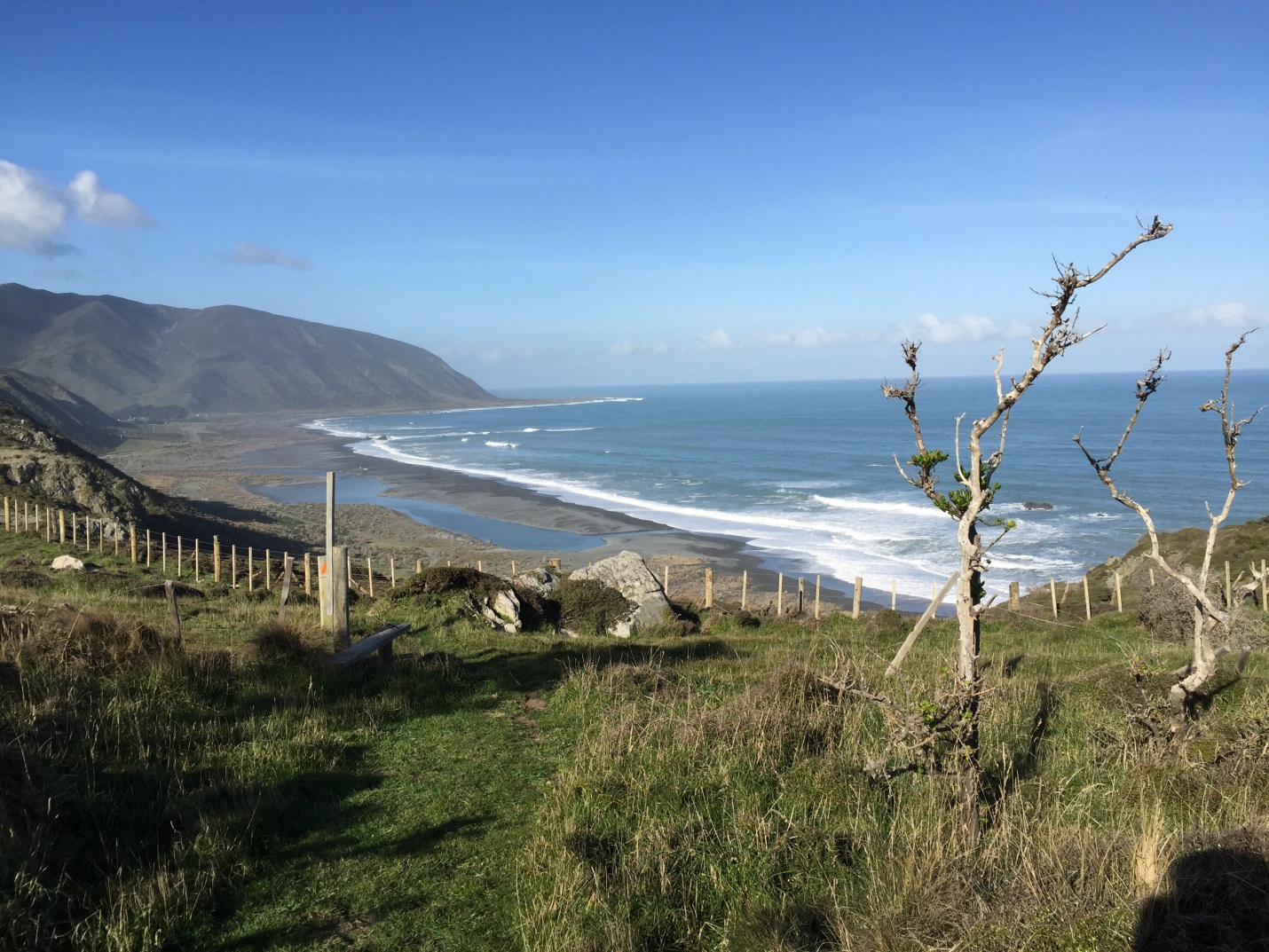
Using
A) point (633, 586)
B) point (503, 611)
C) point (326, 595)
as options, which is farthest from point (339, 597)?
point (633, 586)

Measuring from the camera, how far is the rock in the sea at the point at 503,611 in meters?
16.2

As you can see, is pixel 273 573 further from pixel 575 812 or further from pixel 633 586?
pixel 575 812

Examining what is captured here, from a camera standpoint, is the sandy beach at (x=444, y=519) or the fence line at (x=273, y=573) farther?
the sandy beach at (x=444, y=519)

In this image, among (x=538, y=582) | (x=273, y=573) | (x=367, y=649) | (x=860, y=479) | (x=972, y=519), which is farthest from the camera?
(x=860, y=479)

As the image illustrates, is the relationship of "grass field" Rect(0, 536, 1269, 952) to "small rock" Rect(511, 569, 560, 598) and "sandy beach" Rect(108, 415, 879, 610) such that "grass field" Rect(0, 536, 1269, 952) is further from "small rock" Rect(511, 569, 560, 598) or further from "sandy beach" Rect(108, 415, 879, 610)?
"sandy beach" Rect(108, 415, 879, 610)

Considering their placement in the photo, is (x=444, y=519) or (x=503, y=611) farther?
(x=444, y=519)

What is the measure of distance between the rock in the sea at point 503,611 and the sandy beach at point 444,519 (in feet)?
29.6

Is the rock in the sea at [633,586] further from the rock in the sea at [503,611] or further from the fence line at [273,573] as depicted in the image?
the rock in the sea at [503,611]

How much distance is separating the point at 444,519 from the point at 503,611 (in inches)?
1124

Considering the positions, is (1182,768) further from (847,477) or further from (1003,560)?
(847,477)

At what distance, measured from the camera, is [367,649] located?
33.4 ft

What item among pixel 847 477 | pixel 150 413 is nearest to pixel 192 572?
pixel 847 477

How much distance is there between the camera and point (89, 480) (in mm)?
31188

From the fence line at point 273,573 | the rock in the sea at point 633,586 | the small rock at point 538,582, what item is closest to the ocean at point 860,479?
the fence line at point 273,573
